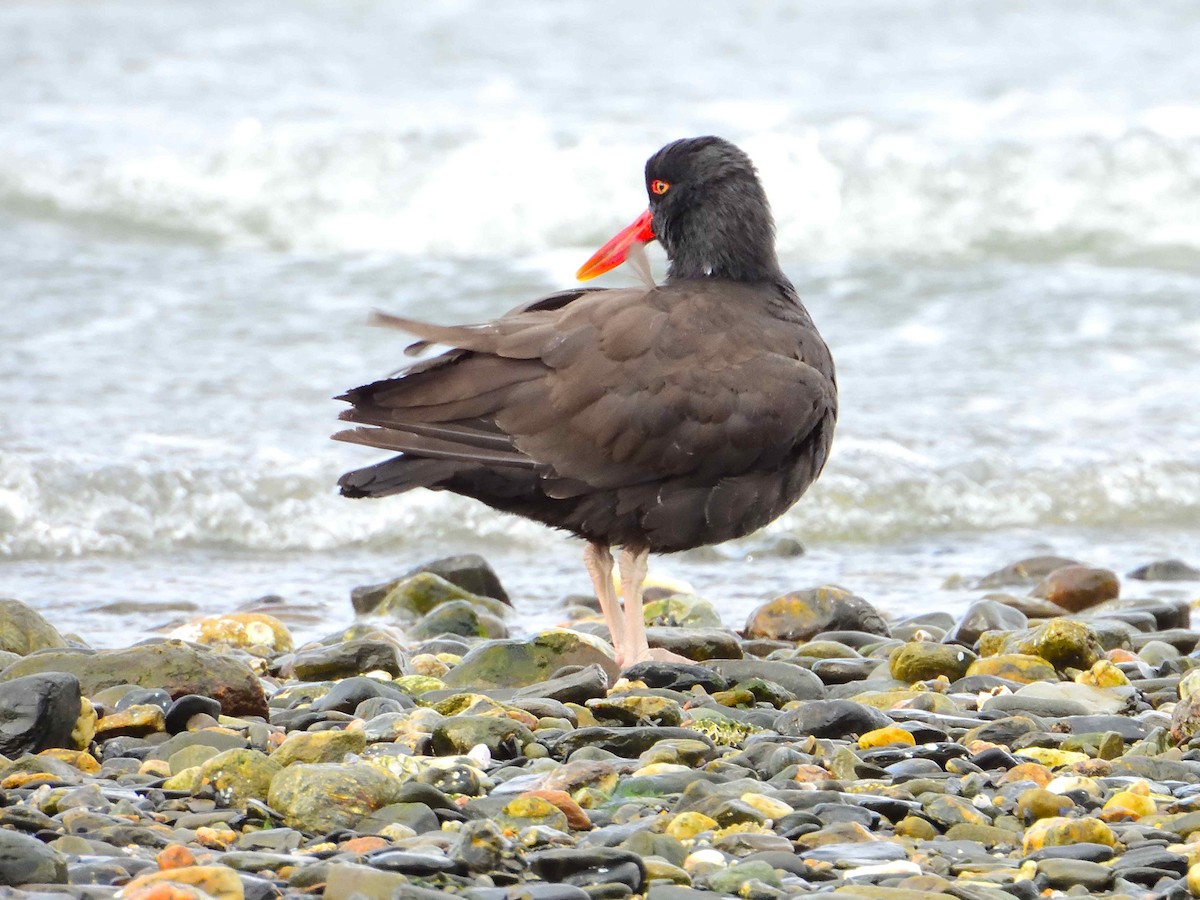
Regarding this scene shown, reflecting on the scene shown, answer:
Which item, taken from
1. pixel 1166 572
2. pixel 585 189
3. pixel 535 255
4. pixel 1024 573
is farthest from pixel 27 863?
pixel 585 189

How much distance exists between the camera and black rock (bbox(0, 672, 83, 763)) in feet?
12.2

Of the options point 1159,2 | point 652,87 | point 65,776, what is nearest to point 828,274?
point 652,87

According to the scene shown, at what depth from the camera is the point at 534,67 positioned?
1784cm

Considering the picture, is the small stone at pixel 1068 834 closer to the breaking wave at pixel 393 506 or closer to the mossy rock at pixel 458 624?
the mossy rock at pixel 458 624

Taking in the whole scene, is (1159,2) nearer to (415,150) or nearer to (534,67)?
(534,67)

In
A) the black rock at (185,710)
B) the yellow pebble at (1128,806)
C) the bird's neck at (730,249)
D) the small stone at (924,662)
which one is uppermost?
the bird's neck at (730,249)

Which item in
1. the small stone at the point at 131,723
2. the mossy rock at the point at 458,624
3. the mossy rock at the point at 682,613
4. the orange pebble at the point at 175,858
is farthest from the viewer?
the mossy rock at the point at 682,613

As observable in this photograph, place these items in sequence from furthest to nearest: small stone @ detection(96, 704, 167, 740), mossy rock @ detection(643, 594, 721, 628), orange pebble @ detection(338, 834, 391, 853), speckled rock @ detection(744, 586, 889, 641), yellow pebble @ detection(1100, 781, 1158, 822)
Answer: mossy rock @ detection(643, 594, 721, 628) → speckled rock @ detection(744, 586, 889, 641) → small stone @ detection(96, 704, 167, 740) → yellow pebble @ detection(1100, 781, 1158, 822) → orange pebble @ detection(338, 834, 391, 853)

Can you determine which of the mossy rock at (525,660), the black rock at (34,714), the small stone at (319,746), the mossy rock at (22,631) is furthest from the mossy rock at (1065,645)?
the mossy rock at (22,631)

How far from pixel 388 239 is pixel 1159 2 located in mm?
12221

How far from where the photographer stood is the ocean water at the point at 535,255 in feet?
24.0

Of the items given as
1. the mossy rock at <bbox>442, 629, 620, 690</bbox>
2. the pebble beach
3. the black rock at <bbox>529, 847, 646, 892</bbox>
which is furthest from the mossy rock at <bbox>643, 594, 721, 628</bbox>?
the black rock at <bbox>529, 847, 646, 892</bbox>

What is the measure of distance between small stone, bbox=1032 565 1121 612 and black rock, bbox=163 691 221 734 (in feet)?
11.3

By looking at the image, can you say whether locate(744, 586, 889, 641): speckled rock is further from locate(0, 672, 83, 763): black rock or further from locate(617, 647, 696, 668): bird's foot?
locate(0, 672, 83, 763): black rock
